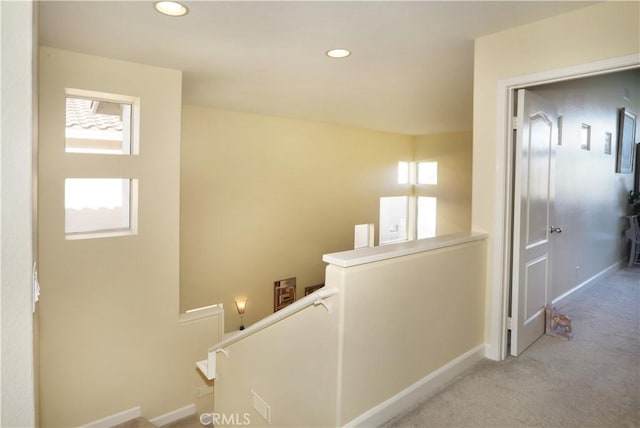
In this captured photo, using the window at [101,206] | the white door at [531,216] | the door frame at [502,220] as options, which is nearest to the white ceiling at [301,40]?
the door frame at [502,220]

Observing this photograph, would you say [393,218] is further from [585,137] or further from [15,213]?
[15,213]

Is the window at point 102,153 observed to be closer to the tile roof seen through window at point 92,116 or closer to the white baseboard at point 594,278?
the tile roof seen through window at point 92,116

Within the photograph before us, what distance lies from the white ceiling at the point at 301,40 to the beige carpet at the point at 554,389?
2.27 metres

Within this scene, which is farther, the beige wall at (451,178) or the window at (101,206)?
the beige wall at (451,178)

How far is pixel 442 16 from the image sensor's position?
7.88 ft

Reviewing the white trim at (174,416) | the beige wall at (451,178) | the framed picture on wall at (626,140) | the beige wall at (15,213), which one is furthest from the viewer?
the beige wall at (451,178)

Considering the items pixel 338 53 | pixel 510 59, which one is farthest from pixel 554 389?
pixel 338 53

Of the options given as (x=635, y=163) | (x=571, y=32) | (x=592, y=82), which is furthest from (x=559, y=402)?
(x=635, y=163)

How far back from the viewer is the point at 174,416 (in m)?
3.83

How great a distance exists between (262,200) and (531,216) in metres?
4.53

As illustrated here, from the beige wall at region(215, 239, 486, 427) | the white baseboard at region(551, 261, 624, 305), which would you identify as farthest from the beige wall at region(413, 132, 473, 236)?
the beige wall at region(215, 239, 486, 427)

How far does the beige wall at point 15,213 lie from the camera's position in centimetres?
91

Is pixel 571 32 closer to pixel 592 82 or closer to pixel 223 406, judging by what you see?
pixel 592 82

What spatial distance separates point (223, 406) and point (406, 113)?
4.66 m
